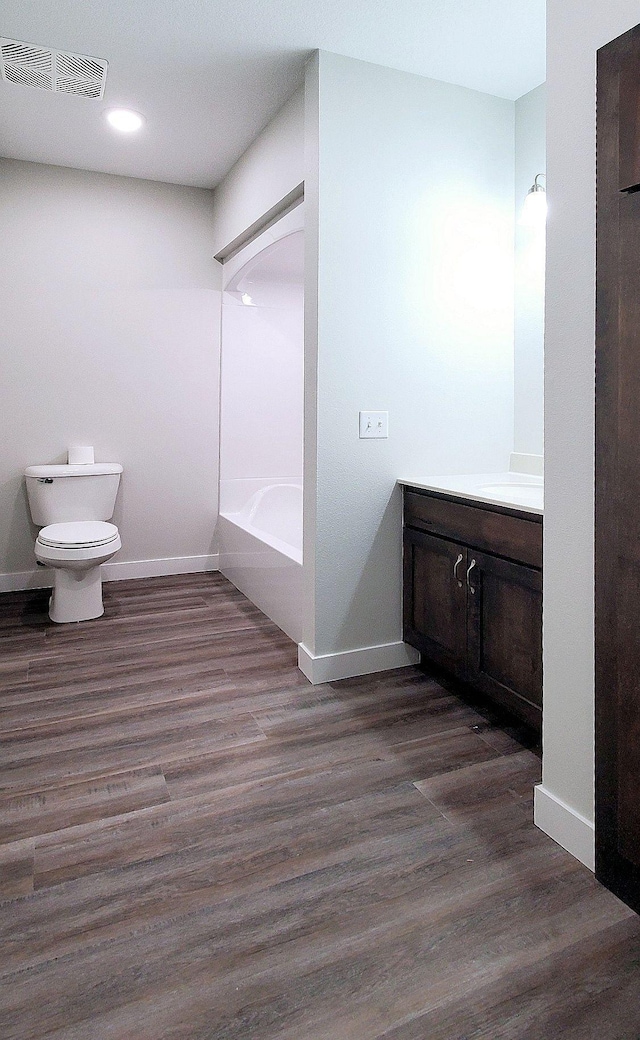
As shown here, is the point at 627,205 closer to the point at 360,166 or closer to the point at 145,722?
the point at 360,166

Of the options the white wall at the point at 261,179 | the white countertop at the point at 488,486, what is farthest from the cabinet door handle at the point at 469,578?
the white wall at the point at 261,179

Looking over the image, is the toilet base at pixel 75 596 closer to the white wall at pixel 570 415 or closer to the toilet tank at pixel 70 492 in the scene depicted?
the toilet tank at pixel 70 492

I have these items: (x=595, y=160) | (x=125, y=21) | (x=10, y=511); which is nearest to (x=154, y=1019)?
(x=595, y=160)

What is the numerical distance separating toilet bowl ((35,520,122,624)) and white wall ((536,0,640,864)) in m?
2.49

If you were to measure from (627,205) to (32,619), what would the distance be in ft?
10.8

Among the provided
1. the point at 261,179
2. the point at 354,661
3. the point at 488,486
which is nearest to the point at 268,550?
the point at 354,661

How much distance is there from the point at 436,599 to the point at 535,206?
158 cm

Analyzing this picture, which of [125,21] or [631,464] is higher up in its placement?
[125,21]

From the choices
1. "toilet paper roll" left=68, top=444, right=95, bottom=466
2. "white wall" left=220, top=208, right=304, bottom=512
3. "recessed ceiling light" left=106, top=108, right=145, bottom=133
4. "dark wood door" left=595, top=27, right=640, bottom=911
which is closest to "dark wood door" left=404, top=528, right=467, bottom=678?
"dark wood door" left=595, top=27, right=640, bottom=911

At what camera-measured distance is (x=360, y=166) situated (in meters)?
2.65

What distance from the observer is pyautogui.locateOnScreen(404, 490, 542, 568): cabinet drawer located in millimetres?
2131

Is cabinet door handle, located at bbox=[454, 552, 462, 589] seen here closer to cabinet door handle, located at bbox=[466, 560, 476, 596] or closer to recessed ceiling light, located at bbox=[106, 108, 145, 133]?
cabinet door handle, located at bbox=[466, 560, 476, 596]

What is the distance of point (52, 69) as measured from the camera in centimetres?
277

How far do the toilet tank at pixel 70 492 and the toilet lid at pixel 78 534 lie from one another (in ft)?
0.51
